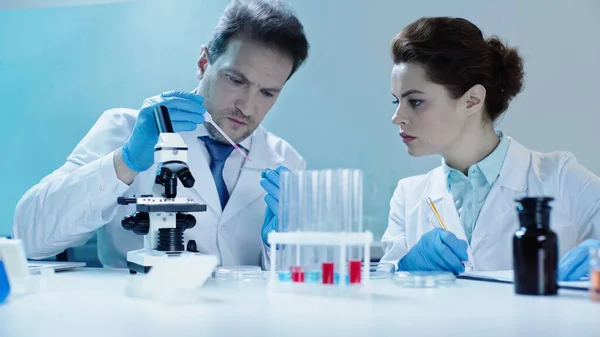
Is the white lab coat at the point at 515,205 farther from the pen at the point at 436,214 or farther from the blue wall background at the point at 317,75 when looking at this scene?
the blue wall background at the point at 317,75

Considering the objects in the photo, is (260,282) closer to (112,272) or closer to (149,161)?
(112,272)

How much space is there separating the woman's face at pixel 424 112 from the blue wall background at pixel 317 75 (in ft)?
1.74

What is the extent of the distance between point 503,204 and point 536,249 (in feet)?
3.96

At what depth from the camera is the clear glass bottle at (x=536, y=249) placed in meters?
1.16

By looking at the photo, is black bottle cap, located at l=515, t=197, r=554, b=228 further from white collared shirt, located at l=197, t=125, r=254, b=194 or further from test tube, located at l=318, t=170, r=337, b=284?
white collared shirt, located at l=197, t=125, r=254, b=194

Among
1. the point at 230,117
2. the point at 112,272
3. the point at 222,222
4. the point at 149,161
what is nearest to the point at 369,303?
the point at 112,272

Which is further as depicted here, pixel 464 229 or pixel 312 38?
pixel 312 38

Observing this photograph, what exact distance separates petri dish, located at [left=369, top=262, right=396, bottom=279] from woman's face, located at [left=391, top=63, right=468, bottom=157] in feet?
2.69

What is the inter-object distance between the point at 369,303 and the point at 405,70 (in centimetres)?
147

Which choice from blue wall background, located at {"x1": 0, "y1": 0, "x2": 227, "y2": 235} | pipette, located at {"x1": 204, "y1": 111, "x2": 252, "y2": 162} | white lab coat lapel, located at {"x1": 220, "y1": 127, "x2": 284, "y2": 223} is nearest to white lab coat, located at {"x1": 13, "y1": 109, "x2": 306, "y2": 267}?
white lab coat lapel, located at {"x1": 220, "y1": 127, "x2": 284, "y2": 223}

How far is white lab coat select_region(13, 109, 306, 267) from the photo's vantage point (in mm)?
2029

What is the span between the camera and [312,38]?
3.05m

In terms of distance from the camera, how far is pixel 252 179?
2.48 m

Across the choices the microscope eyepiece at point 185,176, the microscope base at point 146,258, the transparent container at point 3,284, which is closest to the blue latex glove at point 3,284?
the transparent container at point 3,284
